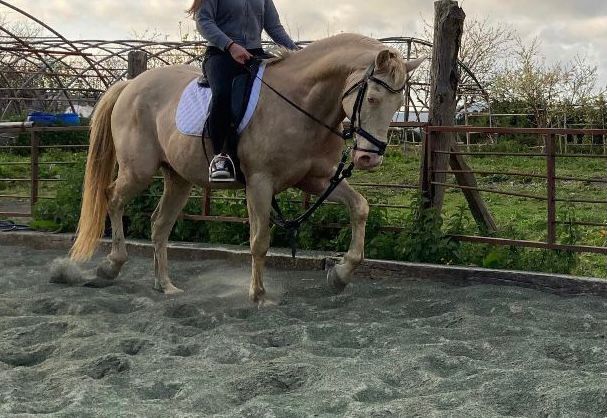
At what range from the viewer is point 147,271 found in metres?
7.24

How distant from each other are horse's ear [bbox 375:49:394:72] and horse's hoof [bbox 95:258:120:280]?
3.05 m

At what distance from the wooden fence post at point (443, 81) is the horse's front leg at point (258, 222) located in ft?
6.43

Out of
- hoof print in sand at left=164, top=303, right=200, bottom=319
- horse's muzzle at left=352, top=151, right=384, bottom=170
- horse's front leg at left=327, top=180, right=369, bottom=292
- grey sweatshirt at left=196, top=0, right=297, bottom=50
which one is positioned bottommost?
hoof print in sand at left=164, top=303, right=200, bottom=319

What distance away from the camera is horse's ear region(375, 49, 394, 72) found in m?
4.81

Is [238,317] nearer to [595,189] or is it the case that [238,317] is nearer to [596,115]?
[595,189]

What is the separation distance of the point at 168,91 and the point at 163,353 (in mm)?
2797

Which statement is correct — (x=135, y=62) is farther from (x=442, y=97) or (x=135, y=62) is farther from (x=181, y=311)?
(x=181, y=311)

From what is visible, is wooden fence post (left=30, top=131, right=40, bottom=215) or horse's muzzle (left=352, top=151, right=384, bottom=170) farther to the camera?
wooden fence post (left=30, top=131, right=40, bottom=215)

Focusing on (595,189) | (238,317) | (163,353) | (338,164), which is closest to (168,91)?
(338,164)

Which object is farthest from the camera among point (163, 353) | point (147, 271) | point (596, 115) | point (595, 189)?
point (596, 115)

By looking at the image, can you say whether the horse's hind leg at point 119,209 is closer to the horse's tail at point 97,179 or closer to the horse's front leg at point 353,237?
the horse's tail at point 97,179

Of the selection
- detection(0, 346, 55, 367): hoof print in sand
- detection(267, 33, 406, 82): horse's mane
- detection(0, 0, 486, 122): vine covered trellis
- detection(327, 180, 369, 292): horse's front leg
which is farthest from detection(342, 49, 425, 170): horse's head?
detection(0, 0, 486, 122): vine covered trellis

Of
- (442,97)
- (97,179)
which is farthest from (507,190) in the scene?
(97,179)

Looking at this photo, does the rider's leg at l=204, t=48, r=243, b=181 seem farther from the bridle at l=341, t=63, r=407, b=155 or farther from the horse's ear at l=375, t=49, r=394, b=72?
the horse's ear at l=375, t=49, r=394, b=72
